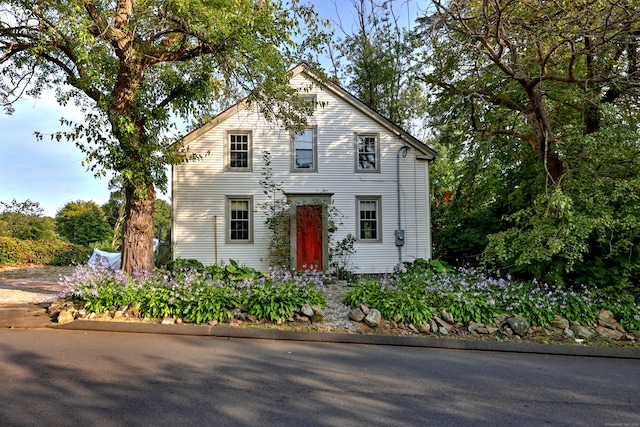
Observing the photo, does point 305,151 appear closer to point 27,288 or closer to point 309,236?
point 309,236

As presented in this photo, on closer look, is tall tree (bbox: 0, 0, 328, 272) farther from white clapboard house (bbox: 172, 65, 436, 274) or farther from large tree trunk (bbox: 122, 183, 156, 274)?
white clapboard house (bbox: 172, 65, 436, 274)

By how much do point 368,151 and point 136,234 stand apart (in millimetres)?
8417

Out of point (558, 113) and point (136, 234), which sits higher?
point (558, 113)

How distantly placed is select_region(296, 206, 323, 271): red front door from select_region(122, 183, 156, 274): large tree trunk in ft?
18.2

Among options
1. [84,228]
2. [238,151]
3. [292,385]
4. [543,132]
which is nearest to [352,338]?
[292,385]

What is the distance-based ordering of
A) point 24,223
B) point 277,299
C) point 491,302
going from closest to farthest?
point 491,302, point 277,299, point 24,223

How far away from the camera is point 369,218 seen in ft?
46.7

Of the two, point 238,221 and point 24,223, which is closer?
point 238,221

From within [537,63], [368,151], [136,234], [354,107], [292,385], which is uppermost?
[354,107]

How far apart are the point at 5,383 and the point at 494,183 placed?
1435 centimetres

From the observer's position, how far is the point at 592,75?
9172 mm

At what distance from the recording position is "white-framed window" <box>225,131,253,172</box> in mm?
13852

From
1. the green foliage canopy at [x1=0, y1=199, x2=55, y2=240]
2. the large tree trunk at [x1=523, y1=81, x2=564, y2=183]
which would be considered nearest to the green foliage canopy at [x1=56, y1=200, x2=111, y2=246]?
the green foliage canopy at [x1=0, y1=199, x2=55, y2=240]

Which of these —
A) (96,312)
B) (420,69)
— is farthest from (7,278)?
(420,69)
